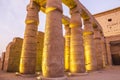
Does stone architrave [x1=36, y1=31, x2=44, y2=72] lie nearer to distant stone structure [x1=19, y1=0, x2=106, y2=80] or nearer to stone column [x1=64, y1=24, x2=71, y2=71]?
distant stone structure [x1=19, y1=0, x2=106, y2=80]

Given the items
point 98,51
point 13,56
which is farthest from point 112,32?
point 13,56

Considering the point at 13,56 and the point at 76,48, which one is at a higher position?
the point at 76,48

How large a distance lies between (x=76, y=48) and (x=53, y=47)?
10.7 feet

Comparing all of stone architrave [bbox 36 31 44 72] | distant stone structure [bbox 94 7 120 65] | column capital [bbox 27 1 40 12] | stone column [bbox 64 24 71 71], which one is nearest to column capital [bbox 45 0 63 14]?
column capital [bbox 27 1 40 12]

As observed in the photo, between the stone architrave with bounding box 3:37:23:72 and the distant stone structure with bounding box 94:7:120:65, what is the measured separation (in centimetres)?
1322

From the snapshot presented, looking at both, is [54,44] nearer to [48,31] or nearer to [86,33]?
[48,31]

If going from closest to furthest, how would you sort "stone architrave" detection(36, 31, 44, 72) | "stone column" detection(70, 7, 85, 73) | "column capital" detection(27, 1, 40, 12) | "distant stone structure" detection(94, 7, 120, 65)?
"stone column" detection(70, 7, 85, 73) → "column capital" detection(27, 1, 40, 12) → "stone architrave" detection(36, 31, 44, 72) → "distant stone structure" detection(94, 7, 120, 65)

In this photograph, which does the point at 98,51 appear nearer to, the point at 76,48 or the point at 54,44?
the point at 76,48

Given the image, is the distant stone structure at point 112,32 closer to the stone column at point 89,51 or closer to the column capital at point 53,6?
the stone column at point 89,51

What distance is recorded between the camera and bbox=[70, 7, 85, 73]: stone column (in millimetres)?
7887

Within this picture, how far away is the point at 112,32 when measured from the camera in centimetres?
1955

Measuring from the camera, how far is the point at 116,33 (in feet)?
62.2

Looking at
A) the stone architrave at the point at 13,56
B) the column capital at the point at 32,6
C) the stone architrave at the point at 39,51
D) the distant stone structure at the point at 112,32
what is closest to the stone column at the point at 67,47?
the stone architrave at the point at 39,51

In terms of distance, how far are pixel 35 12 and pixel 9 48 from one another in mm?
4966
